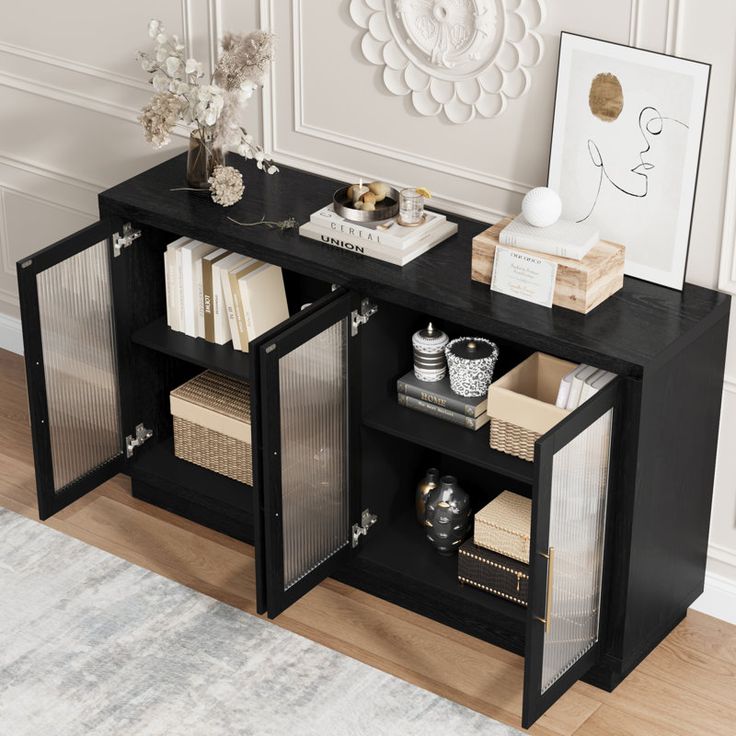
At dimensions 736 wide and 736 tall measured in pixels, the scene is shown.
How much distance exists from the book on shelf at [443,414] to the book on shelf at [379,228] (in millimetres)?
391

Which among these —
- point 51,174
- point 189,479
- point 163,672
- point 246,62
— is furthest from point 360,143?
point 163,672

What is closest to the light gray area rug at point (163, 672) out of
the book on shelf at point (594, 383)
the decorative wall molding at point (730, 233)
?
the book on shelf at point (594, 383)

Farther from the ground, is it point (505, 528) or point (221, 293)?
point (221, 293)

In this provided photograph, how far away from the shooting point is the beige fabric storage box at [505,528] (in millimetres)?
3209

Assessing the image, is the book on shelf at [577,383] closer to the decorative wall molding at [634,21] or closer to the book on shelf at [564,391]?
the book on shelf at [564,391]

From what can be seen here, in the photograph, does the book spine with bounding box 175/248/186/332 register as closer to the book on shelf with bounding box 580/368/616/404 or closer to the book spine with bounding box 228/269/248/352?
the book spine with bounding box 228/269/248/352

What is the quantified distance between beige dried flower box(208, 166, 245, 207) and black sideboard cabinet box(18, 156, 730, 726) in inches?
Result: 1.3

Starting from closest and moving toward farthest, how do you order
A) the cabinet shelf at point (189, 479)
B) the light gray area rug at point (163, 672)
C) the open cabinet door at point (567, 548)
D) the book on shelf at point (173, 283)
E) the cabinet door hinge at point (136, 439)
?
the open cabinet door at point (567, 548) < the light gray area rug at point (163, 672) < the book on shelf at point (173, 283) < the cabinet shelf at point (189, 479) < the cabinet door hinge at point (136, 439)

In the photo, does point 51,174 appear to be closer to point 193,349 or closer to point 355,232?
point 193,349

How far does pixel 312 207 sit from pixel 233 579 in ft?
3.19

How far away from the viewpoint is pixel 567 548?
9.39ft

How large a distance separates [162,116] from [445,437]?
3.34 feet

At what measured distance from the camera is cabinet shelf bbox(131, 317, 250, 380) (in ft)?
11.3

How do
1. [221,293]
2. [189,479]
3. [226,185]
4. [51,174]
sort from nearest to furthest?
[226,185]
[221,293]
[189,479]
[51,174]
